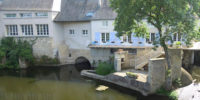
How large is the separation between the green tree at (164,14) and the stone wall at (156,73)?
1.89ft

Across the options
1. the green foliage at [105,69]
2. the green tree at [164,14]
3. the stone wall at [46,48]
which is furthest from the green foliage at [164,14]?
the stone wall at [46,48]

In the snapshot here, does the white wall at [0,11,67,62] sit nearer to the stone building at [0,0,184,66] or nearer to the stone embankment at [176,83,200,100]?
the stone building at [0,0,184,66]

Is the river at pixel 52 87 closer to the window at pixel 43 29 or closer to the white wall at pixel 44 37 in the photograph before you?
the white wall at pixel 44 37

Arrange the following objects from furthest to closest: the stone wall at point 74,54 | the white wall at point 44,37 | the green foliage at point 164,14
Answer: the stone wall at point 74,54, the white wall at point 44,37, the green foliage at point 164,14

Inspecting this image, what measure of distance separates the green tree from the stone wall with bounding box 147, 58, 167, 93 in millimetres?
575

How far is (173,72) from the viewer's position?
51.6ft

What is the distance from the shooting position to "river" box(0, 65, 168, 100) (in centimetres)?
1552

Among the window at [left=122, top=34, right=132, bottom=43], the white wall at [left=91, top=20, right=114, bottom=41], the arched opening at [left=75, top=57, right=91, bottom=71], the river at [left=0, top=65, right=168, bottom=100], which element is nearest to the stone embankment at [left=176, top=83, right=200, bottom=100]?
the river at [left=0, top=65, right=168, bottom=100]

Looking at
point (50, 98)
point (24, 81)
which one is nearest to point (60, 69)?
point (24, 81)

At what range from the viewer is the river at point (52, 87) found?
15.5m

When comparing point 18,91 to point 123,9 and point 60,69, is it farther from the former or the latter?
point 123,9

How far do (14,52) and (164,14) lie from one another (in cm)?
2129

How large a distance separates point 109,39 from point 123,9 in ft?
35.3

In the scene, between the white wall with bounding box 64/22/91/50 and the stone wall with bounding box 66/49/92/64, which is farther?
the stone wall with bounding box 66/49/92/64
